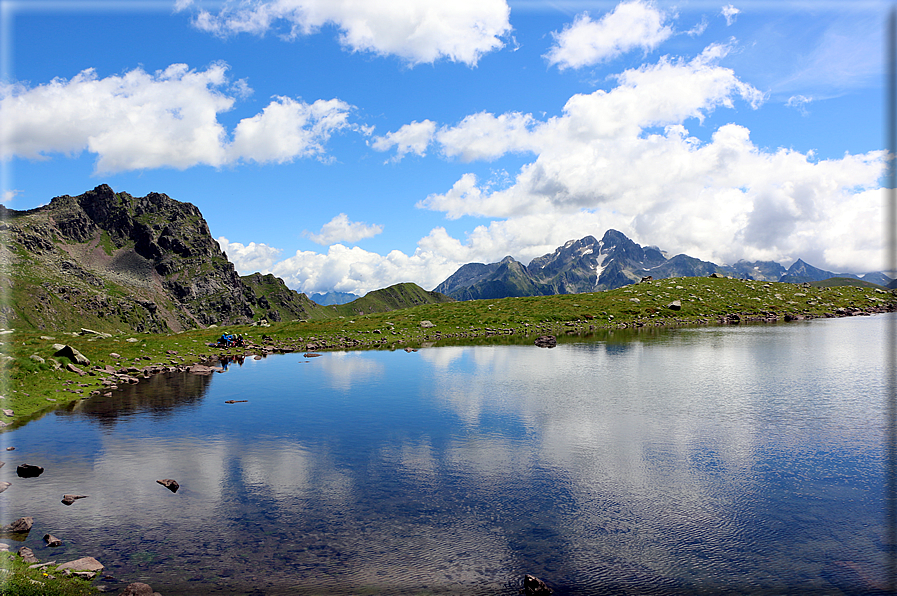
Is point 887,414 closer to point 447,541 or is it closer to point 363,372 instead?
point 447,541

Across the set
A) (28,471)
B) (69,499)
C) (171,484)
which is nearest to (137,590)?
(171,484)

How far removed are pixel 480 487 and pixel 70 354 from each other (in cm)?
4917

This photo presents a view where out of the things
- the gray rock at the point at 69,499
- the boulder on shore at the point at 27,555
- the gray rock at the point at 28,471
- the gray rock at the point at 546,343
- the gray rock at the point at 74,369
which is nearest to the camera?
the boulder on shore at the point at 27,555

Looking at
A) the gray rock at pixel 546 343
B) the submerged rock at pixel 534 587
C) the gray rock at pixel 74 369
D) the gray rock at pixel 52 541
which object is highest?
the gray rock at pixel 546 343

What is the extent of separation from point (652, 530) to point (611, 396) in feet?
64.6

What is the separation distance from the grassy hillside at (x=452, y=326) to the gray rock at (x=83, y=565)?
28.0m

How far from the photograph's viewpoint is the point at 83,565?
14.6 m

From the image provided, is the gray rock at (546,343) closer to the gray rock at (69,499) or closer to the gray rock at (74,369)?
the gray rock at (74,369)

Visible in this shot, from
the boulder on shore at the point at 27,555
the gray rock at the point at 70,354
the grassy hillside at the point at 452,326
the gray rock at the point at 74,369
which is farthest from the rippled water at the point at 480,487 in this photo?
the gray rock at the point at 70,354

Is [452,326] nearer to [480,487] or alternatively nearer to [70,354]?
[70,354]

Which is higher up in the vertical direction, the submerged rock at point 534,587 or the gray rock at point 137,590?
the submerged rock at point 534,587

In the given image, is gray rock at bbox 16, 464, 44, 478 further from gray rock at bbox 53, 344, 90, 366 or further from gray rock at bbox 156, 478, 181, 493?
gray rock at bbox 53, 344, 90, 366

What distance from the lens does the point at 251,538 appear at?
53.5 feet

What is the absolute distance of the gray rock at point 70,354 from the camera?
4697 centimetres
